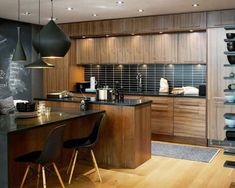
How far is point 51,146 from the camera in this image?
3422 mm

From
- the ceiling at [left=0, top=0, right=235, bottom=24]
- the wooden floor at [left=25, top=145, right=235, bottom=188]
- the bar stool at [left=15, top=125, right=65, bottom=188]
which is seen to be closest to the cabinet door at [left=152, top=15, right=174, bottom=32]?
the ceiling at [left=0, top=0, right=235, bottom=24]

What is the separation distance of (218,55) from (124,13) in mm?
2041

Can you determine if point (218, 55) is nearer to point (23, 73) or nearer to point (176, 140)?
point (176, 140)

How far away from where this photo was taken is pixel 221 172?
4.64m

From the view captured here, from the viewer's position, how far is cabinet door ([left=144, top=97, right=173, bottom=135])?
6.83m

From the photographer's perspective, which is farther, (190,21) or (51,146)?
(190,21)

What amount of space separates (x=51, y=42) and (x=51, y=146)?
1.17 metres

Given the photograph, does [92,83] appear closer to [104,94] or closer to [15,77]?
[15,77]

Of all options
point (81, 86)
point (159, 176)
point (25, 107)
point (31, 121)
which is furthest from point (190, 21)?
point (31, 121)

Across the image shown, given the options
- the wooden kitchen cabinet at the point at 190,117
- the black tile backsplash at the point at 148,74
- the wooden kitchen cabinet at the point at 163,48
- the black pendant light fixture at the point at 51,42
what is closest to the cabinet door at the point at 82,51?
the black tile backsplash at the point at 148,74

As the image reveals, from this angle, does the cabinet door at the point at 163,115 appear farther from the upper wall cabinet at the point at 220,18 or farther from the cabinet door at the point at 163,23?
the upper wall cabinet at the point at 220,18

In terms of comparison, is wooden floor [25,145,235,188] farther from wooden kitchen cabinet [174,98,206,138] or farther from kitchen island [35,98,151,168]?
wooden kitchen cabinet [174,98,206,138]

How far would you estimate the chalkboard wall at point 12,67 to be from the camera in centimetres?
743

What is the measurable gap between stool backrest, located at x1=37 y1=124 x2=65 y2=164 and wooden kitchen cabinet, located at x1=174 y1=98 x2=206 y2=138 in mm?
3685
